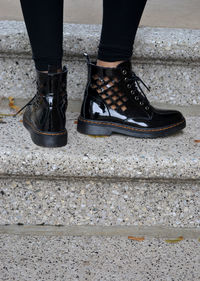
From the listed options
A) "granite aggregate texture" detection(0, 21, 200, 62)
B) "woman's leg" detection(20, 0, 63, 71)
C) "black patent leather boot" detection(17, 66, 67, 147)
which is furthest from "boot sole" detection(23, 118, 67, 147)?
"granite aggregate texture" detection(0, 21, 200, 62)

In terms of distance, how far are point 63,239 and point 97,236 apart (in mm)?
91

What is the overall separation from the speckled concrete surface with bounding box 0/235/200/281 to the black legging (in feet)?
1.55

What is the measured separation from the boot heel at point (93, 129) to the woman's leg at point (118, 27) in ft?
0.55

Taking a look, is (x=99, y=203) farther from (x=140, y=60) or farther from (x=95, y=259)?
(x=140, y=60)

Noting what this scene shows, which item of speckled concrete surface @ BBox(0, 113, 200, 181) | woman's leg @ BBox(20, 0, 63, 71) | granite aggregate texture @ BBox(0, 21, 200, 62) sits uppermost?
woman's leg @ BBox(20, 0, 63, 71)

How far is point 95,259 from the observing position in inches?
34.5

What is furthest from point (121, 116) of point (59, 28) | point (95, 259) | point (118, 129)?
point (95, 259)

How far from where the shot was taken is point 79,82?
1.03 meters

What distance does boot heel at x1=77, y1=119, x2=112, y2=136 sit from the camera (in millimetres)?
882

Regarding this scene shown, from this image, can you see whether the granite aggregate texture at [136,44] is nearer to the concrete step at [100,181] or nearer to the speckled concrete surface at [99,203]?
the concrete step at [100,181]

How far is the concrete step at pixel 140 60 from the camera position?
3.14ft

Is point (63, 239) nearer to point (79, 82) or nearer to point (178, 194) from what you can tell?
point (178, 194)

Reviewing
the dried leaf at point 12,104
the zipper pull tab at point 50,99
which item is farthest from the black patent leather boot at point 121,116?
the dried leaf at point 12,104

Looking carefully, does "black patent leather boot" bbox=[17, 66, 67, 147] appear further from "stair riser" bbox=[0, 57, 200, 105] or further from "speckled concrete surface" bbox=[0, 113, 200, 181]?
"stair riser" bbox=[0, 57, 200, 105]
